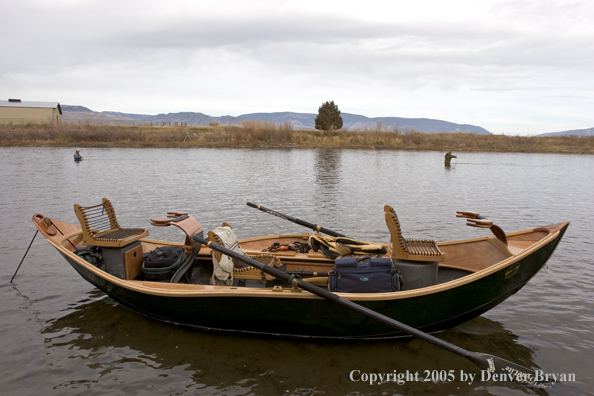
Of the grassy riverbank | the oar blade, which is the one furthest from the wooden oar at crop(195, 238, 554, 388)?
the grassy riverbank

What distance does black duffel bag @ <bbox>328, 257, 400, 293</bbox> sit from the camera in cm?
514

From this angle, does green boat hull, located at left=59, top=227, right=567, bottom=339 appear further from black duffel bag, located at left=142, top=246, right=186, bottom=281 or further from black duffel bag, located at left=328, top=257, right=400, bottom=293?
black duffel bag, located at left=142, top=246, right=186, bottom=281

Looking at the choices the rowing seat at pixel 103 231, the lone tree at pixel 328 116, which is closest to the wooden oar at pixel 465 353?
the rowing seat at pixel 103 231

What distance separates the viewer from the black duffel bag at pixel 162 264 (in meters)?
6.18

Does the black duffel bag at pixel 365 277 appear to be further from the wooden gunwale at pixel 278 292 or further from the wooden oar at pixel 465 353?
the wooden oar at pixel 465 353

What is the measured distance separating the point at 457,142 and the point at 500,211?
131 ft

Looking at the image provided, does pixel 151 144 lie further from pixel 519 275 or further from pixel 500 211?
pixel 519 275

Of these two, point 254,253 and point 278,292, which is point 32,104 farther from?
point 278,292

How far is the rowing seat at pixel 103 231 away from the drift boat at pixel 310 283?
17 millimetres

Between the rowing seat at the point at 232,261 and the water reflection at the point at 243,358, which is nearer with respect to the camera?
the water reflection at the point at 243,358

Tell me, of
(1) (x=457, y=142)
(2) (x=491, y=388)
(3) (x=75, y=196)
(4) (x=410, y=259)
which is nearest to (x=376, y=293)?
(4) (x=410, y=259)

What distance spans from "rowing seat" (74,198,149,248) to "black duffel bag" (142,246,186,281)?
42 centimetres

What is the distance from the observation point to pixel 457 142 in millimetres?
51406

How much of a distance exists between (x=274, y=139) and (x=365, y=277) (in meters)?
42.4
